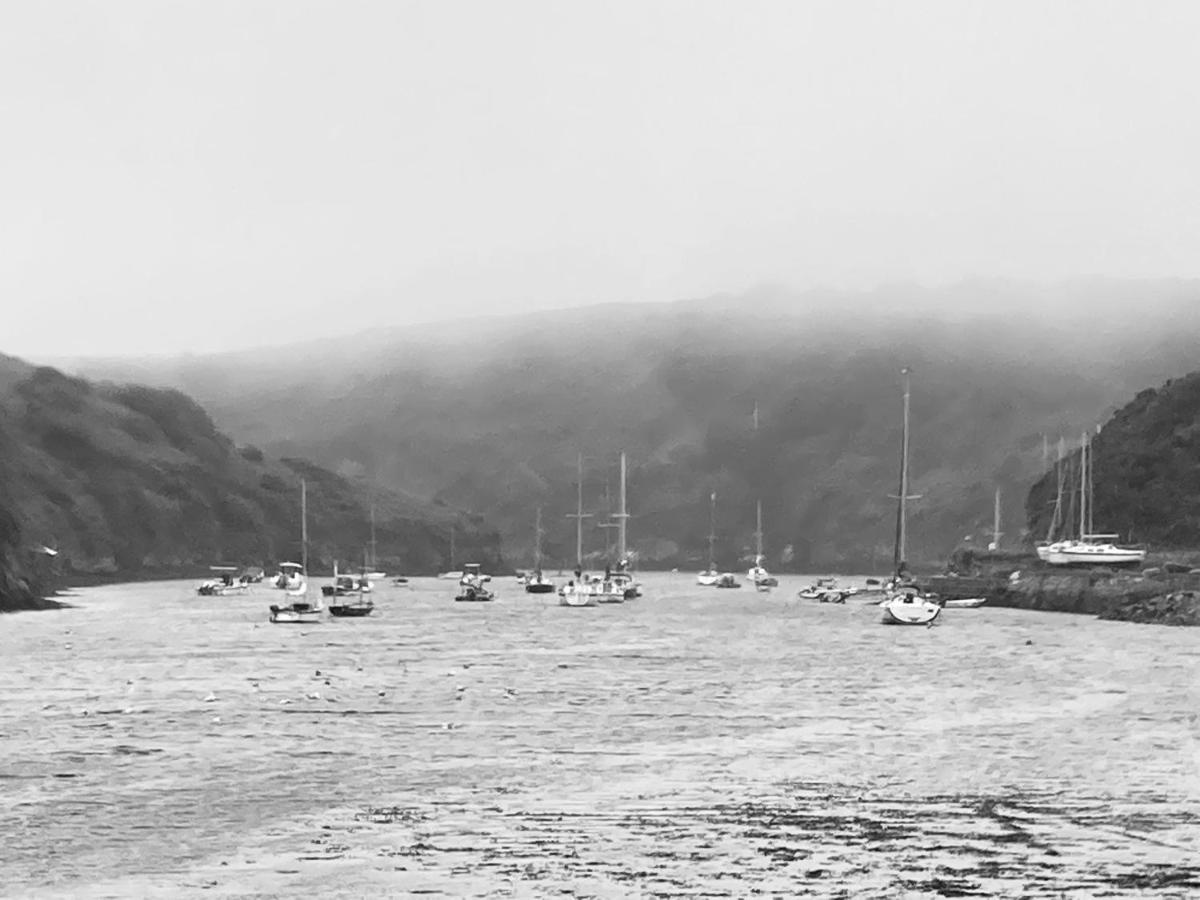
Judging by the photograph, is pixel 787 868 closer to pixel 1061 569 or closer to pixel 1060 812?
pixel 1060 812

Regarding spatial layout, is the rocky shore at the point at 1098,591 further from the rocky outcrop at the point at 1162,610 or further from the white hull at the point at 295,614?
the white hull at the point at 295,614

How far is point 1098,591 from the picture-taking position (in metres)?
157

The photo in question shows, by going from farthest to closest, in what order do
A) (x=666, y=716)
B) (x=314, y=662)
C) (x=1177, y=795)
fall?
1. (x=314, y=662)
2. (x=666, y=716)
3. (x=1177, y=795)

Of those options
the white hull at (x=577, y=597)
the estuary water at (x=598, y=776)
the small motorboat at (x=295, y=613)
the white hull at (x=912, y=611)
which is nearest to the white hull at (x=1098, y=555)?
the white hull at (x=577, y=597)

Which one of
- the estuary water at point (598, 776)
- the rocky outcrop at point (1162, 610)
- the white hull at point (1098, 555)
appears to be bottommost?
the estuary water at point (598, 776)

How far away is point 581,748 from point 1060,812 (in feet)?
50.6

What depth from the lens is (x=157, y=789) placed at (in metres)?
39.3

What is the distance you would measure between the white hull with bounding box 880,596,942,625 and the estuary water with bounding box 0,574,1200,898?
4303 centimetres

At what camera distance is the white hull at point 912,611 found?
445ft

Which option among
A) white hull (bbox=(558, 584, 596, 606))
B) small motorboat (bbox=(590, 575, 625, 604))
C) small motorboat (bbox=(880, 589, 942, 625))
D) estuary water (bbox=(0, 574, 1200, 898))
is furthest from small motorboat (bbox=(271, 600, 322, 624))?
estuary water (bbox=(0, 574, 1200, 898))

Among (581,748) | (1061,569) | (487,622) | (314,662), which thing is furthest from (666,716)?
(1061,569)

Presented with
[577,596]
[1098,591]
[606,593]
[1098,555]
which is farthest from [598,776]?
[606,593]

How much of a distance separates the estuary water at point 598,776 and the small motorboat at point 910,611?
1696 inches

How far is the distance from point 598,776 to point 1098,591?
12275 centimetres
